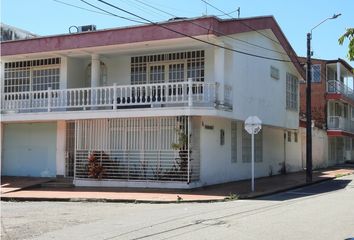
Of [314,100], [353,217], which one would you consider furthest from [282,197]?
[314,100]

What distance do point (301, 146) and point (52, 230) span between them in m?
25.4

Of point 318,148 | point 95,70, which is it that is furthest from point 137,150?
point 318,148

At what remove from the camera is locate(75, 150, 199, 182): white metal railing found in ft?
64.1

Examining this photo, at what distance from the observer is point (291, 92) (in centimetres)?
3005

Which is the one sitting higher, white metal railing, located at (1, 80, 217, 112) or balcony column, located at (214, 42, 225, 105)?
balcony column, located at (214, 42, 225, 105)

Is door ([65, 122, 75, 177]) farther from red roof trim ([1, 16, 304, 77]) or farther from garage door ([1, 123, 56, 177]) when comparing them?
red roof trim ([1, 16, 304, 77])

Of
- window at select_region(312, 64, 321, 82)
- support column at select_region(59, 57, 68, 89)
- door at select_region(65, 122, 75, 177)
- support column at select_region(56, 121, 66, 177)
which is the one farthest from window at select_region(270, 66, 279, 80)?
window at select_region(312, 64, 321, 82)

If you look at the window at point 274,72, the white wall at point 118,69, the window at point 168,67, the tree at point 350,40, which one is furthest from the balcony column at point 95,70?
the tree at point 350,40

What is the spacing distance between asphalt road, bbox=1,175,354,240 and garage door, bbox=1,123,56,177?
6.90 metres

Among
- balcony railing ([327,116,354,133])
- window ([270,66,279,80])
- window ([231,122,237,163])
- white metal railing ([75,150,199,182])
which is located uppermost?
window ([270,66,279,80])

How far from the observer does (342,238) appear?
30.5 feet

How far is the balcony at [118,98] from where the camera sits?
19.6m

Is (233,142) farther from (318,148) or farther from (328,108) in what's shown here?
(328,108)

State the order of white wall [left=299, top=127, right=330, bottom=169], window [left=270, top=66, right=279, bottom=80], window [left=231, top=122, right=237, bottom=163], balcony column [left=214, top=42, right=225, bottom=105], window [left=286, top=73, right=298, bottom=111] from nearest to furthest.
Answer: balcony column [left=214, top=42, right=225, bottom=105], window [left=231, top=122, right=237, bottom=163], window [left=270, top=66, right=279, bottom=80], window [left=286, top=73, right=298, bottom=111], white wall [left=299, top=127, right=330, bottom=169]
